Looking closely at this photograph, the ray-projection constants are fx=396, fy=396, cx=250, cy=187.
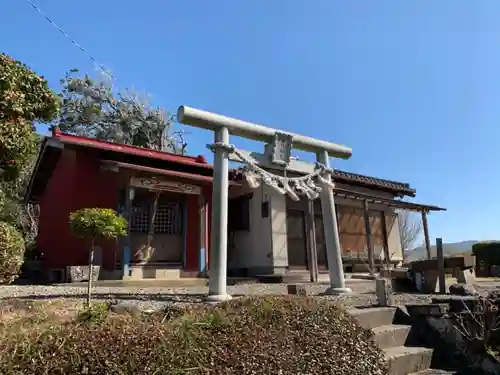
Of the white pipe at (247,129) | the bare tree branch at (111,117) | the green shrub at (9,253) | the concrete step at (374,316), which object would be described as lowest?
the concrete step at (374,316)

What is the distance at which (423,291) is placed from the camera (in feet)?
27.6

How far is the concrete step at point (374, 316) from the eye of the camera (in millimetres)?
4637

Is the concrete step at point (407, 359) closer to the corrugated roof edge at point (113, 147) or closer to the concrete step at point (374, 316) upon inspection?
the concrete step at point (374, 316)

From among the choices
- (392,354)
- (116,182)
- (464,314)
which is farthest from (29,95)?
(116,182)

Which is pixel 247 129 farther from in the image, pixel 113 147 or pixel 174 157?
pixel 174 157

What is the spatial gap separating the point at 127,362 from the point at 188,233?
9.69m

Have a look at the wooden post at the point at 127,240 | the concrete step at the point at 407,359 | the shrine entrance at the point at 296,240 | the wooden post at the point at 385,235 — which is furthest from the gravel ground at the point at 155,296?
the wooden post at the point at 385,235

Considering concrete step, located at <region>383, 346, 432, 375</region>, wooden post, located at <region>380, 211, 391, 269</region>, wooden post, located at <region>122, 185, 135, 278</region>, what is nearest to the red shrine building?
wooden post, located at <region>122, 185, 135, 278</region>

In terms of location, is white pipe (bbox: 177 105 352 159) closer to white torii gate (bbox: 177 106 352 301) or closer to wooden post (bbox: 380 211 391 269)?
white torii gate (bbox: 177 106 352 301)

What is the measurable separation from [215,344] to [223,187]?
324cm

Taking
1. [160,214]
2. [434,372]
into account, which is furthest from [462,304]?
[160,214]

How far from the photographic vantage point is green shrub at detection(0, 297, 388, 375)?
271 cm

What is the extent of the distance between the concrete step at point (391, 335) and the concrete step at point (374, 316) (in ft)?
0.23

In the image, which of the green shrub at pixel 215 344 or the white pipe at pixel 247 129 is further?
the white pipe at pixel 247 129
